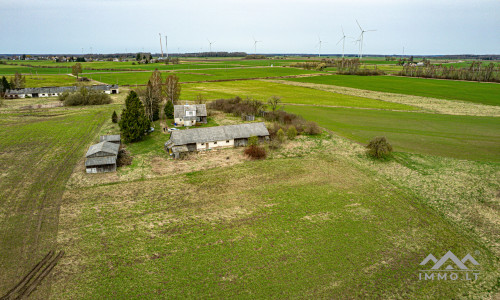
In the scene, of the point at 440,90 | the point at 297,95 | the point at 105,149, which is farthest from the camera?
the point at 440,90

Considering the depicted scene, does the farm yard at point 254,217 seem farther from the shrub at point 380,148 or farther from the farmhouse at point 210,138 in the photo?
the farmhouse at point 210,138

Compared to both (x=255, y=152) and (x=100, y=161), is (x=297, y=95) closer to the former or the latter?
(x=255, y=152)

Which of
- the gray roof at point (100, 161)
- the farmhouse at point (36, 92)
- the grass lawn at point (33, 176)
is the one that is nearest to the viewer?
the grass lawn at point (33, 176)

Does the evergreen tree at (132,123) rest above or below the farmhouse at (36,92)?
below

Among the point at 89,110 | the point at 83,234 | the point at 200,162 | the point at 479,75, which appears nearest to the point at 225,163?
the point at 200,162

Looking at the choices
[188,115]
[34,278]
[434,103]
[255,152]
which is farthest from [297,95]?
[34,278]

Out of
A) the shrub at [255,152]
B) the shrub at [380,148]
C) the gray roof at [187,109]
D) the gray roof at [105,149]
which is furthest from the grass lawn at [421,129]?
the gray roof at [105,149]
